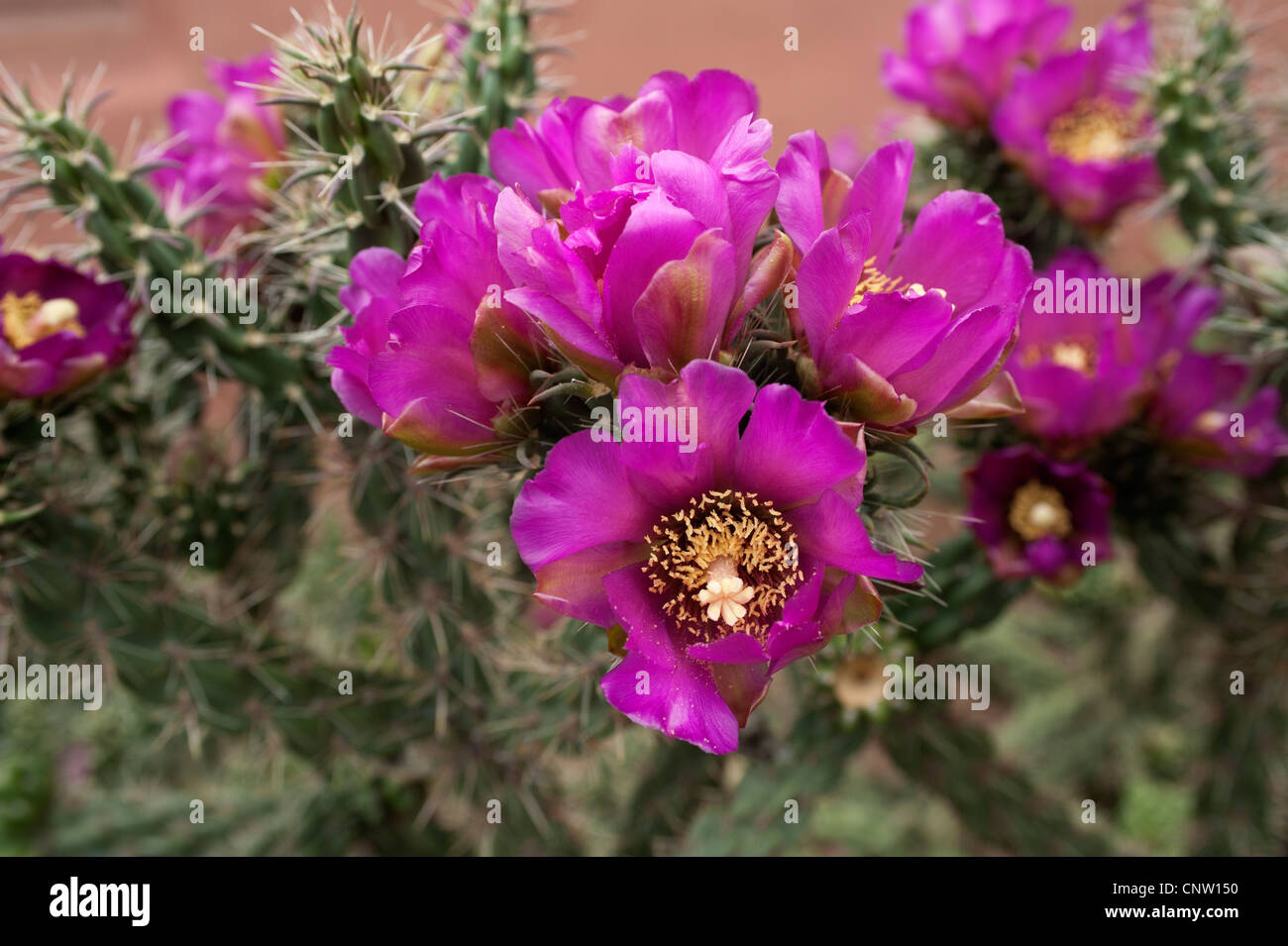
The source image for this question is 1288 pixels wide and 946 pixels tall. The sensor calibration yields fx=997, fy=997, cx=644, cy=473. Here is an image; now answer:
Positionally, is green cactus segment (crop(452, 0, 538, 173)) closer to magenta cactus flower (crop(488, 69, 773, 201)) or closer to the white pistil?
magenta cactus flower (crop(488, 69, 773, 201))

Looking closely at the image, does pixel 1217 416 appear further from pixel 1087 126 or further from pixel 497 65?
pixel 497 65

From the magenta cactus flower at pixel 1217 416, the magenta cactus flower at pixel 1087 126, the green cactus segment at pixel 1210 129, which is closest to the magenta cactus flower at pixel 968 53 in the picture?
the magenta cactus flower at pixel 1087 126

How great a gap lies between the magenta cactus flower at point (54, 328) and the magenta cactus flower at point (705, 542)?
1.81ft

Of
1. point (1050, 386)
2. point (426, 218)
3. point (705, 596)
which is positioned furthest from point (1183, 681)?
point (426, 218)

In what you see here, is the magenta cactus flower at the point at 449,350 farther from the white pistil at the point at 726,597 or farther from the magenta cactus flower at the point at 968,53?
the magenta cactus flower at the point at 968,53

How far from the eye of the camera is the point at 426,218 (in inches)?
25.0

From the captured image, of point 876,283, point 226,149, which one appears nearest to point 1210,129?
point 876,283

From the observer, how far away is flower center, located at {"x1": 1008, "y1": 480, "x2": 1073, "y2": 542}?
96cm

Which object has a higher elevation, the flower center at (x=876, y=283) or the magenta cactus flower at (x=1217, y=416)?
the flower center at (x=876, y=283)

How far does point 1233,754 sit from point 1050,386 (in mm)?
630

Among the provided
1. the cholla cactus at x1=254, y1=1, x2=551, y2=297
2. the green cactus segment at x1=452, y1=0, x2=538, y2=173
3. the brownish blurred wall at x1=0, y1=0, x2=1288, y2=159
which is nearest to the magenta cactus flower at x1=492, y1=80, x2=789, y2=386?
the cholla cactus at x1=254, y1=1, x2=551, y2=297

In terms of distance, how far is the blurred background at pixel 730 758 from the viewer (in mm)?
1220

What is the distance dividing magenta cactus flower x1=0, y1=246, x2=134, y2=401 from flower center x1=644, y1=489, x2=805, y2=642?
0.59 meters
